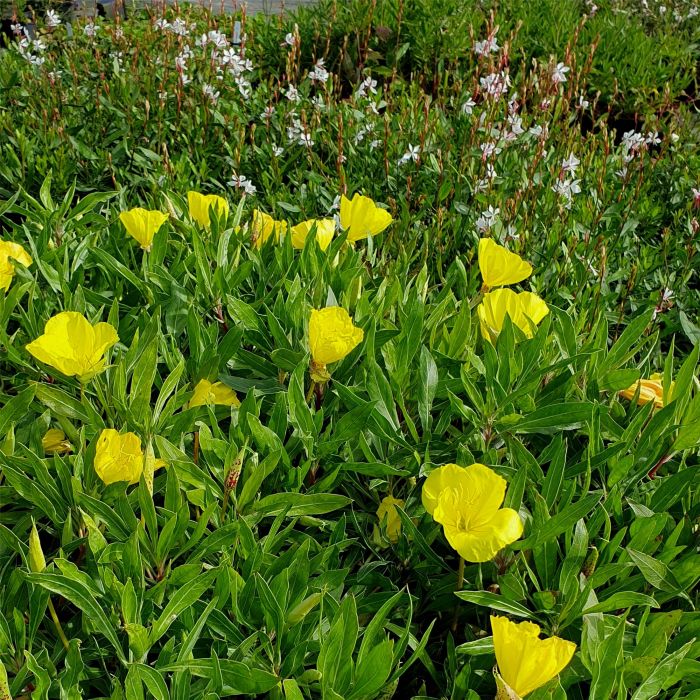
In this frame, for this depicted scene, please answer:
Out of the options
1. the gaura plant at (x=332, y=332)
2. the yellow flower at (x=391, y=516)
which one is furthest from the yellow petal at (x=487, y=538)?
the gaura plant at (x=332, y=332)

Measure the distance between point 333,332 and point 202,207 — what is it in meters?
0.80

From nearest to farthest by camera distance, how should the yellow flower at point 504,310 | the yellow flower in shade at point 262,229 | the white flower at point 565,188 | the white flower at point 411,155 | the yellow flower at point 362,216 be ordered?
the yellow flower at point 504,310 → the yellow flower at point 362,216 → the yellow flower in shade at point 262,229 → the white flower at point 565,188 → the white flower at point 411,155

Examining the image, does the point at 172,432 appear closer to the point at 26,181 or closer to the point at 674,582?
the point at 674,582

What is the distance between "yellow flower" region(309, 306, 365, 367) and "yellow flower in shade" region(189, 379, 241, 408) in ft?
0.78

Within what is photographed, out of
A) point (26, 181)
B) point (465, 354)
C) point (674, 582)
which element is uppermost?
point (465, 354)

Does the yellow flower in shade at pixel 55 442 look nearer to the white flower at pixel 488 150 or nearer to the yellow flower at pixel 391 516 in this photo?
the yellow flower at pixel 391 516

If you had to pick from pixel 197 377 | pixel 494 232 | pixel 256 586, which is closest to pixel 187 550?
pixel 256 586

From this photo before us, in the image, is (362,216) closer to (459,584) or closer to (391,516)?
(391,516)

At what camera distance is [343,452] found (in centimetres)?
149

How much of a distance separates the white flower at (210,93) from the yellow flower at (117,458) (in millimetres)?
2743

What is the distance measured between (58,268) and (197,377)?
48cm

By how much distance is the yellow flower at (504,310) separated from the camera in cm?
164

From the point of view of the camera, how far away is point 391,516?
141cm

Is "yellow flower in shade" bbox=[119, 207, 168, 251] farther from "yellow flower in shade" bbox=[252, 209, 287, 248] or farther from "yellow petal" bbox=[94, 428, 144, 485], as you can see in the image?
"yellow petal" bbox=[94, 428, 144, 485]
